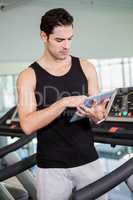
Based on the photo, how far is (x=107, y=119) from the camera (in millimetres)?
2041

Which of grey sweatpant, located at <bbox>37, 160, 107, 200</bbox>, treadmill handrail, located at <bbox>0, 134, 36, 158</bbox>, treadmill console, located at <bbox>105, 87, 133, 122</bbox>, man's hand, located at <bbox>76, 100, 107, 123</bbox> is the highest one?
man's hand, located at <bbox>76, 100, 107, 123</bbox>

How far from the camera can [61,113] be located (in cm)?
150

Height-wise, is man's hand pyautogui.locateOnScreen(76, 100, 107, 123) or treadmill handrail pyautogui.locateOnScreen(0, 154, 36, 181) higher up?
man's hand pyautogui.locateOnScreen(76, 100, 107, 123)

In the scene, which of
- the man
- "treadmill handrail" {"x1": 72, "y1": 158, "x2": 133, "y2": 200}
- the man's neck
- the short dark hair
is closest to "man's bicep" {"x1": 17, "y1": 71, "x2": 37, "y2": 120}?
the man

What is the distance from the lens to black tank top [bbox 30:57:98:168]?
1564 mm

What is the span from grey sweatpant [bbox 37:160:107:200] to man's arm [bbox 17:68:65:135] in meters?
0.23

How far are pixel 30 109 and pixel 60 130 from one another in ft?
0.56

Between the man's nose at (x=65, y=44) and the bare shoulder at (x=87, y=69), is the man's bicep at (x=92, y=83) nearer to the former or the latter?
the bare shoulder at (x=87, y=69)

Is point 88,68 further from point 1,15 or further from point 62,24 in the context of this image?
point 1,15

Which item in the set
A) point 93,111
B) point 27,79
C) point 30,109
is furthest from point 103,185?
point 27,79

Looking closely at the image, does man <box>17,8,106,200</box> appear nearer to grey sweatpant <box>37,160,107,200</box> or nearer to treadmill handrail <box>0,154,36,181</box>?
grey sweatpant <box>37,160,107,200</box>

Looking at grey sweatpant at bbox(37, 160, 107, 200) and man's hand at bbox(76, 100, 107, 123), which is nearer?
man's hand at bbox(76, 100, 107, 123)

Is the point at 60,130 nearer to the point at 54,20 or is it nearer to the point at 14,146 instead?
the point at 54,20

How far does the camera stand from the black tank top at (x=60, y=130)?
156cm
